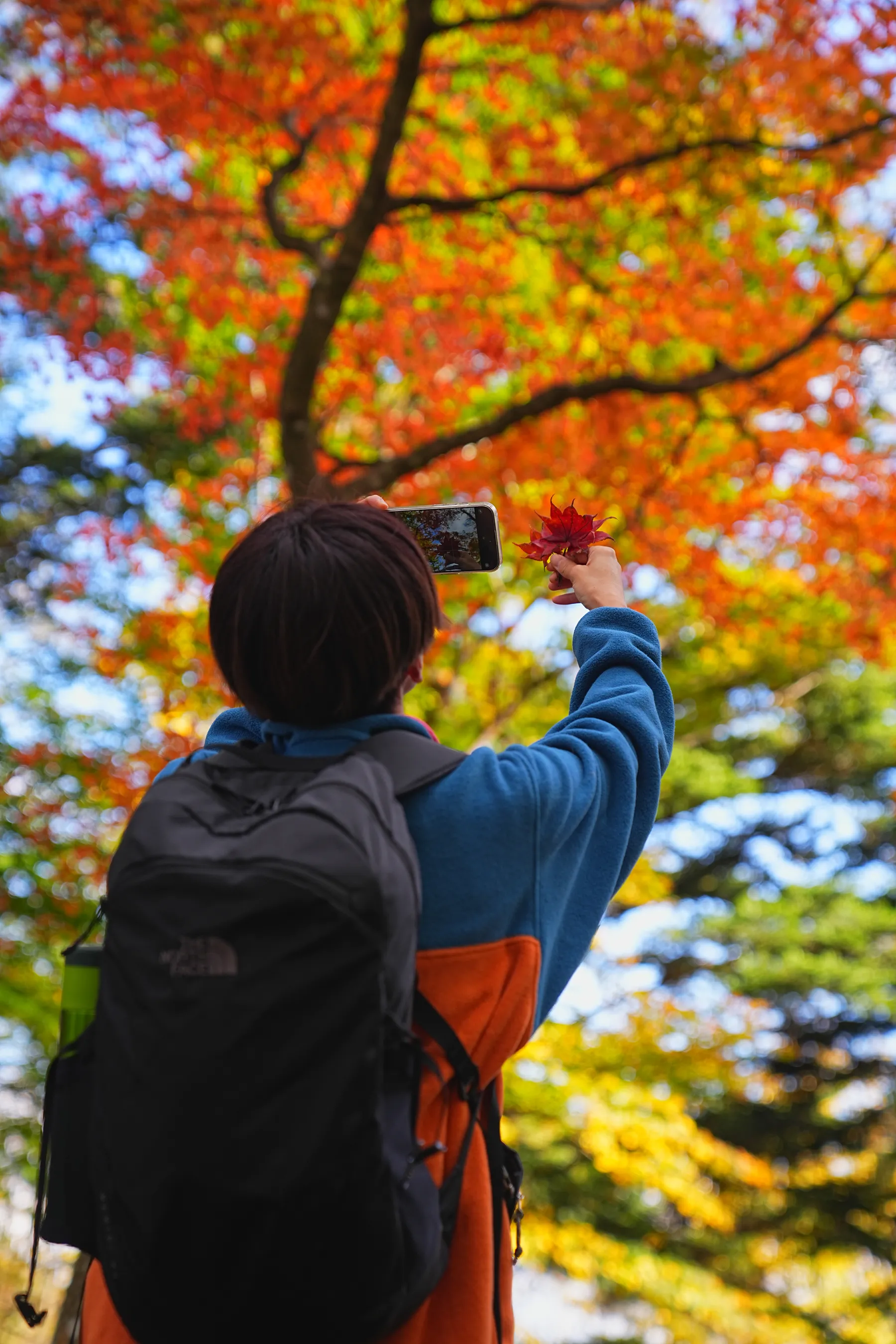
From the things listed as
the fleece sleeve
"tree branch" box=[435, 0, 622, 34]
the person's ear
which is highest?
"tree branch" box=[435, 0, 622, 34]

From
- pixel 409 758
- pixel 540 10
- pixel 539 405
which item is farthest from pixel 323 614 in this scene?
pixel 540 10

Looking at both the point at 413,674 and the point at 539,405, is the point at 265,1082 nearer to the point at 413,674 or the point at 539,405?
the point at 413,674

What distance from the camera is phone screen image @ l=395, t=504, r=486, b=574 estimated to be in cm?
150

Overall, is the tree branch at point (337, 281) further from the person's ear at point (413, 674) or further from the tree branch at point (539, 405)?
the person's ear at point (413, 674)

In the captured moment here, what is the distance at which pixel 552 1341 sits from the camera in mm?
12547

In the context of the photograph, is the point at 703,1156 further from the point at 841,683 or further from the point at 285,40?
the point at 285,40

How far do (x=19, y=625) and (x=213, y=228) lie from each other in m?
3.52

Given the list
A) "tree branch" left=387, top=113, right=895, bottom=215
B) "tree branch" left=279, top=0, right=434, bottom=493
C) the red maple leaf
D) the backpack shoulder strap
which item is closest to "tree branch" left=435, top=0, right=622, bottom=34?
"tree branch" left=279, top=0, right=434, bottom=493

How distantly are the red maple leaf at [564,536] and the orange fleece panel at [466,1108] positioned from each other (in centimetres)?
62

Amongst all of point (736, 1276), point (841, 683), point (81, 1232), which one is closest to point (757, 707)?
point (841, 683)

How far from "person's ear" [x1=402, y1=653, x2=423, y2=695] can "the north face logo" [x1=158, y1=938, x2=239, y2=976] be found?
0.38m

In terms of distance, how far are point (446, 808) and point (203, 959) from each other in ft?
0.98

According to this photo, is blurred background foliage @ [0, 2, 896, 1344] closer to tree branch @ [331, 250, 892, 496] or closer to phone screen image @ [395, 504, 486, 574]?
tree branch @ [331, 250, 892, 496]

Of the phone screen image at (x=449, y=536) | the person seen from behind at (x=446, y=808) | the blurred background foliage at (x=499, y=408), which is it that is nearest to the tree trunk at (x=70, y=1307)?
the blurred background foliage at (x=499, y=408)
